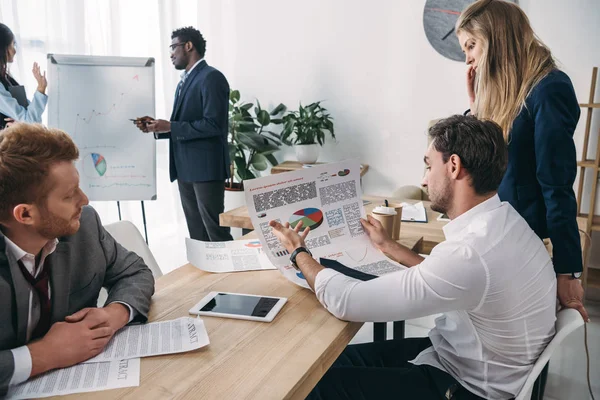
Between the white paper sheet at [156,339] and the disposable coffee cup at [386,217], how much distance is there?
744 mm

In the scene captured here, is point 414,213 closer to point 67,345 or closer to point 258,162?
point 67,345

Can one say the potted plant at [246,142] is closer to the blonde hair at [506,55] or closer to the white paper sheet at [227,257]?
the white paper sheet at [227,257]

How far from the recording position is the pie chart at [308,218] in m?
1.42

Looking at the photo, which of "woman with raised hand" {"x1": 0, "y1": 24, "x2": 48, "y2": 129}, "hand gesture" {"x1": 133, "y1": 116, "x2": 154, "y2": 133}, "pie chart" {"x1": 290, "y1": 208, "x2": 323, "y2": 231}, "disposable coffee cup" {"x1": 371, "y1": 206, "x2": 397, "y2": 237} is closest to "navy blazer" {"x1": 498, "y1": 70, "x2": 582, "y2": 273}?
"disposable coffee cup" {"x1": 371, "y1": 206, "x2": 397, "y2": 237}

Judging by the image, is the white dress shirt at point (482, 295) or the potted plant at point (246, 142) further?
the potted plant at point (246, 142)

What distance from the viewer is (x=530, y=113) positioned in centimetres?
158

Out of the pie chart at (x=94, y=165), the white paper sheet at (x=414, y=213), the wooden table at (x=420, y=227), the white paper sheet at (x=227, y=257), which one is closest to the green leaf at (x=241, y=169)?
the pie chart at (x=94, y=165)

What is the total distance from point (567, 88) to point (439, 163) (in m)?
0.55

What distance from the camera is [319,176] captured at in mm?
1464

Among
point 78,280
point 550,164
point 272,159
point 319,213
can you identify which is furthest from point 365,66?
point 78,280

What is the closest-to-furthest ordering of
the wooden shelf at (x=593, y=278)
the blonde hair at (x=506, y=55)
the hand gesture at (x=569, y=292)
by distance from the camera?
1. the hand gesture at (x=569, y=292)
2. the blonde hair at (x=506, y=55)
3. the wooden shelf at (x=593, y=278)

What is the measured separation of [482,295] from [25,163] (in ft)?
3.25

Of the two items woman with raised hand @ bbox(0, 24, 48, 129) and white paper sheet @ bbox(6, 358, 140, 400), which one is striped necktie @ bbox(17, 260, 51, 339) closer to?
white paper sheet @ bbox(6, 358, 140, 400)

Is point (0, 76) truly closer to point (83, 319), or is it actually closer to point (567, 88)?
point (83, 319)
